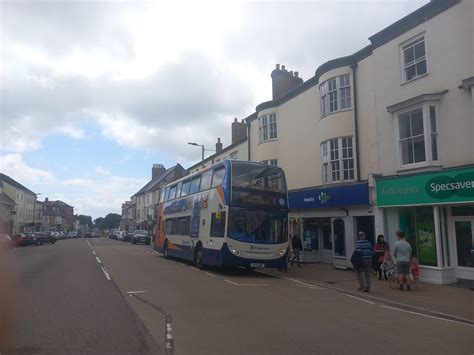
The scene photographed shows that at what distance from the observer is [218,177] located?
52.9 ft

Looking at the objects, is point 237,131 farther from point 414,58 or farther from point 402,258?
point 402,258

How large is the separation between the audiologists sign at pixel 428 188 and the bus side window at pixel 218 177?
5.97 meters

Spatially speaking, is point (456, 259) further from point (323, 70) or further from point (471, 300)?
point (323, 70)

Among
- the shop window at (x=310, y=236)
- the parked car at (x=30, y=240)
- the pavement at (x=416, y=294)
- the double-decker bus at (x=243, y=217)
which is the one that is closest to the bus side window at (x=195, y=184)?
the double-decker bus at (x=243, y=217)

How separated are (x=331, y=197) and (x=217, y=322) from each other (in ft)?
38.4

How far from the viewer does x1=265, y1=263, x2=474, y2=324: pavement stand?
9.36 meters

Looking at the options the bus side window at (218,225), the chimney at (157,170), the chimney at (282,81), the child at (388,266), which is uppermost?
the chimney at (157,170)

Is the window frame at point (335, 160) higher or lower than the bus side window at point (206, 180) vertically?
higher

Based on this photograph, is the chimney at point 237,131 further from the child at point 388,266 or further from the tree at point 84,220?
the tree at point 84,220

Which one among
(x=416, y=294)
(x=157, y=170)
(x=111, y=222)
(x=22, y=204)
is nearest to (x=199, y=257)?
(x=416, y=294)

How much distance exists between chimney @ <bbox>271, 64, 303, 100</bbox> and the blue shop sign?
6955mm

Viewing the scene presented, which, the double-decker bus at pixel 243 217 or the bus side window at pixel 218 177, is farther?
the bus side window at pixel 218 177

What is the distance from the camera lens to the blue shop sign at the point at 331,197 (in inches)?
654

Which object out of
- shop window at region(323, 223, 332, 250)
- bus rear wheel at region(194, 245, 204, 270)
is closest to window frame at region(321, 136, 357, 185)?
shop window at region(323, 223, 332, 250)
